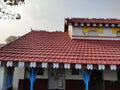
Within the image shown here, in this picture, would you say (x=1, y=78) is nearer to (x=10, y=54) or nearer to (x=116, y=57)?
(x=10, y=54)

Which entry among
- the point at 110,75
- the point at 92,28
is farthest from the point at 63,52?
the point at 92,28

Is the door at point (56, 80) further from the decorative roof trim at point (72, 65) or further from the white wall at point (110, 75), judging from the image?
the decorative roof trim at point (72, 65)

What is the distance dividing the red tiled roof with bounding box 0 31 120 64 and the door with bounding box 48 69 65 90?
92.5 inches

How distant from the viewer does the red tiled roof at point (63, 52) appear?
31.2ft

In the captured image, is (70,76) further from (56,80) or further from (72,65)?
(72,65)

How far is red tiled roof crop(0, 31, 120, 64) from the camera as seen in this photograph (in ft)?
31.2

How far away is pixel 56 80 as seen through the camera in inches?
515

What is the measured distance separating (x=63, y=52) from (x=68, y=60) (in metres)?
1.22

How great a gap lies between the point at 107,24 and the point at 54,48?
5551mm

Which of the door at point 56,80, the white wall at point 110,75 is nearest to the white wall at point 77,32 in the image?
the door at point 56,80

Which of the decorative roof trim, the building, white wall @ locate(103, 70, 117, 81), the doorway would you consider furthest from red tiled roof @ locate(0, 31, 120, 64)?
the doorway

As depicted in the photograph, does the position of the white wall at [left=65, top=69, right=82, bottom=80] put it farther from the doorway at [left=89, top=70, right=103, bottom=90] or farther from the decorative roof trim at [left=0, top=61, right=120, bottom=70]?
the decorative roof trim at [left=0, top=61, right=120, bottom=70]

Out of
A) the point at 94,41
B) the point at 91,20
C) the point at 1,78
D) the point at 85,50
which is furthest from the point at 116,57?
the point at 1,78

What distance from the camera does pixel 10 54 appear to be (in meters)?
9.99
